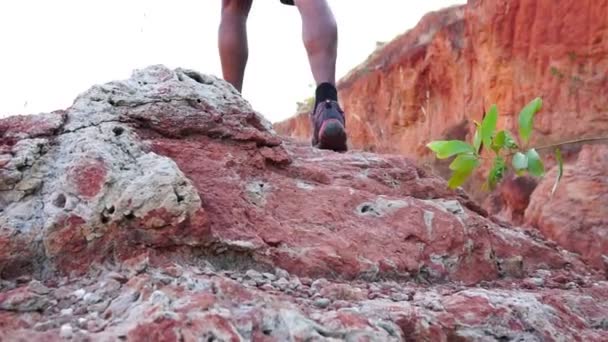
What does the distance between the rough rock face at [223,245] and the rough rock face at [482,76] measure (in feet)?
6.86

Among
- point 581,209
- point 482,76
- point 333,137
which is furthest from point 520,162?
point 482,76

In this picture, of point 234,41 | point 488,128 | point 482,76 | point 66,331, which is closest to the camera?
point 66,331

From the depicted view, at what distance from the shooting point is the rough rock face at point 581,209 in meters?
2.98

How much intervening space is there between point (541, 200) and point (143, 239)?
2904 millimetres

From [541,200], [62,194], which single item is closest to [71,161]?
[62,194]

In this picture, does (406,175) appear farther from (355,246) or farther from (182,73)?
(182,73)

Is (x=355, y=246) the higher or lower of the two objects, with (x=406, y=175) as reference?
lower

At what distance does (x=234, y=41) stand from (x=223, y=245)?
4.44ft

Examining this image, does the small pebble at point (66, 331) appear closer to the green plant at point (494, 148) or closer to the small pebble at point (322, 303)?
the small pebble at point (322, 303)

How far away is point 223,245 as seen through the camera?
4.73 ft

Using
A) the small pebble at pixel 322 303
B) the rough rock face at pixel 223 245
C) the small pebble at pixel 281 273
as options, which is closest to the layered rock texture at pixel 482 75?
the rough rock face at pixel 223 245

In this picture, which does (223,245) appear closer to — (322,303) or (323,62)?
(322,303)

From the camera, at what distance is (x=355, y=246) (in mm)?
1627

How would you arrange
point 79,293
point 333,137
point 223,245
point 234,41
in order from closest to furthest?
point 79,293 → point 223,245 → point 333,137 → point 234,41
